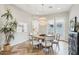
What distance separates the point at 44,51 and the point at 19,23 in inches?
33.6

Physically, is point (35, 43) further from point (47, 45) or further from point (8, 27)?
point (8, 27)

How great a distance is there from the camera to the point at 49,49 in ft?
9.78

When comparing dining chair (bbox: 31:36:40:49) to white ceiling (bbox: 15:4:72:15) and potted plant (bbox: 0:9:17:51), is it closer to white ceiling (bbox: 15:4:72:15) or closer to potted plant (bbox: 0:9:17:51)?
potted plant (bbox: 0:9:17:51)

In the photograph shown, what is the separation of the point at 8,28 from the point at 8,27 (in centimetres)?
2

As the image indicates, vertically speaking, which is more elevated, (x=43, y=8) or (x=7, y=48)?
(x=43, y=8)

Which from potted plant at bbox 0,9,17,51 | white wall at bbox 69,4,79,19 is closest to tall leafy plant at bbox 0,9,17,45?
potted plant at bbox 0,9,17,51

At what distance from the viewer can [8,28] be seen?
2.93 metres

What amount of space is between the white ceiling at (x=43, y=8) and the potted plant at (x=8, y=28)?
313mm

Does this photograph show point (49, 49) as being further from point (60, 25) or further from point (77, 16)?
point (77, 16)

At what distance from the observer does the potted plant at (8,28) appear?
A: 289 centimetres

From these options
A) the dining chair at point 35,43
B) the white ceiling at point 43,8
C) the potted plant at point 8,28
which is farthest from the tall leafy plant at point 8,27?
the dining chair at point 35,43

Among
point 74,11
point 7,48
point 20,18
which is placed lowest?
point 7,48

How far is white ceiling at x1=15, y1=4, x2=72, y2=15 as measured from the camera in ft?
9.53

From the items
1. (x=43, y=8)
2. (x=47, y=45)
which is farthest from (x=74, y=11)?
(x=47, y=45)
